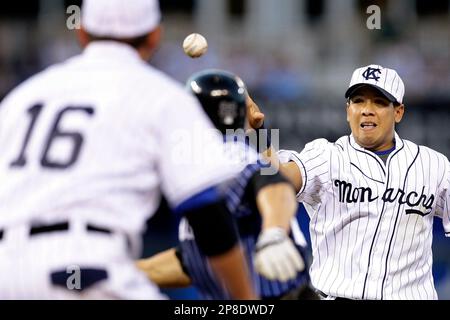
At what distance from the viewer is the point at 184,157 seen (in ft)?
10.8

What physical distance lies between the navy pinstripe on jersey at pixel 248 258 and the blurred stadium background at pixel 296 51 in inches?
252

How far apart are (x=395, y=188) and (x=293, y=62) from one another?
10.6m

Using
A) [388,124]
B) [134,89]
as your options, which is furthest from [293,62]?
[134,89]

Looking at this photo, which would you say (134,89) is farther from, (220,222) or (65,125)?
(220,222)

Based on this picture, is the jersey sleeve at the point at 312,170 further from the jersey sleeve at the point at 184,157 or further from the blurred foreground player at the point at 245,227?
the jersey sleeve at the point at 184,157

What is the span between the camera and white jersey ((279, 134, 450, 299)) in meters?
5.58

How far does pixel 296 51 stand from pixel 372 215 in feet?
36.7

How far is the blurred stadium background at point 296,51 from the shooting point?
43.0 feet

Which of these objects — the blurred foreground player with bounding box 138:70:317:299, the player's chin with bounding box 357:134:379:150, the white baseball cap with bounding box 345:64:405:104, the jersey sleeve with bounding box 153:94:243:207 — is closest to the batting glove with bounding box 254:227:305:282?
the blurred foreground player with bounding box 138:70:317:299

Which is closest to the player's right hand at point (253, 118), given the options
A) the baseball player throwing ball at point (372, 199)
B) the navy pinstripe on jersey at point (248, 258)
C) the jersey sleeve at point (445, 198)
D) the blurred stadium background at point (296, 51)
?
the baseball player throwing ball at point (372, 199)

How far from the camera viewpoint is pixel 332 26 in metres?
17.9

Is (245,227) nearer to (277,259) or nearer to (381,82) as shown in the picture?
(277,259)

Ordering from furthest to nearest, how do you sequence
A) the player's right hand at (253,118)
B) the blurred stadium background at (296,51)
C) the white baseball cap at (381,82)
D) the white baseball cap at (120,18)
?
the blurred stadium background at (296,51) < the white baseball cap at (381,82) < the player's right hand at (253,118) < the white baseball cap at (120,18)

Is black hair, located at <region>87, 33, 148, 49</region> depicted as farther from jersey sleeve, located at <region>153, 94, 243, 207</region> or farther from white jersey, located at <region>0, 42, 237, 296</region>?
jersey sleeve, located at <region>153, 94, 243, 207</region>
